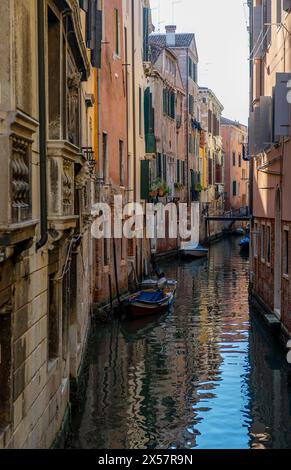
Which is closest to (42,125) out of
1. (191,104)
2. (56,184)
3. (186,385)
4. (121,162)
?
(56,184)

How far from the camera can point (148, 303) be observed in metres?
21.9

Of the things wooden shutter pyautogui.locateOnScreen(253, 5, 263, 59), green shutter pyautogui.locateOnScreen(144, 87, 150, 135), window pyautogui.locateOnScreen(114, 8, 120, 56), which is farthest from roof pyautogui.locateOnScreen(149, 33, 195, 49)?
wooden shutter pyautogui.locateOnScreen(253, 5, 263, 59)

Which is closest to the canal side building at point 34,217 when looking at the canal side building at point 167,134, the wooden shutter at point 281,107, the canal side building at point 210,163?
the wooden shutter at point 281,107

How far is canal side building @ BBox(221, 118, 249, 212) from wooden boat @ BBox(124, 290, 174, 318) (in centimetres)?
4867

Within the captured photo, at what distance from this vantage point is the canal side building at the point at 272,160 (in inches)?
653

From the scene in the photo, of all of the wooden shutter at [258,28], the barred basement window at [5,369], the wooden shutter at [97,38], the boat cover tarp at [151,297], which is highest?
the wooden shutter at [258,28]

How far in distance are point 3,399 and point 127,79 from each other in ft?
66.3

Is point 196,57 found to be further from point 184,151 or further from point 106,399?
point 106,399

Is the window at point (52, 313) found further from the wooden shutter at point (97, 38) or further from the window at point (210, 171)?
the window at point (210, 171)

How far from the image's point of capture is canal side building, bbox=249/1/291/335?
1658 cm

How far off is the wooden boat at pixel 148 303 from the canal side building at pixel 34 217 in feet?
33.4

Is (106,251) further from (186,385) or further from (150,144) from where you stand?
(150,144)

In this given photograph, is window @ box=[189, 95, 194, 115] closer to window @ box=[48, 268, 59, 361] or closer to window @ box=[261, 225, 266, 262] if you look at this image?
window @ box=[261, 225, 266, 262]

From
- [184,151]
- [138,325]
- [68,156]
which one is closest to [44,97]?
[68,156]
